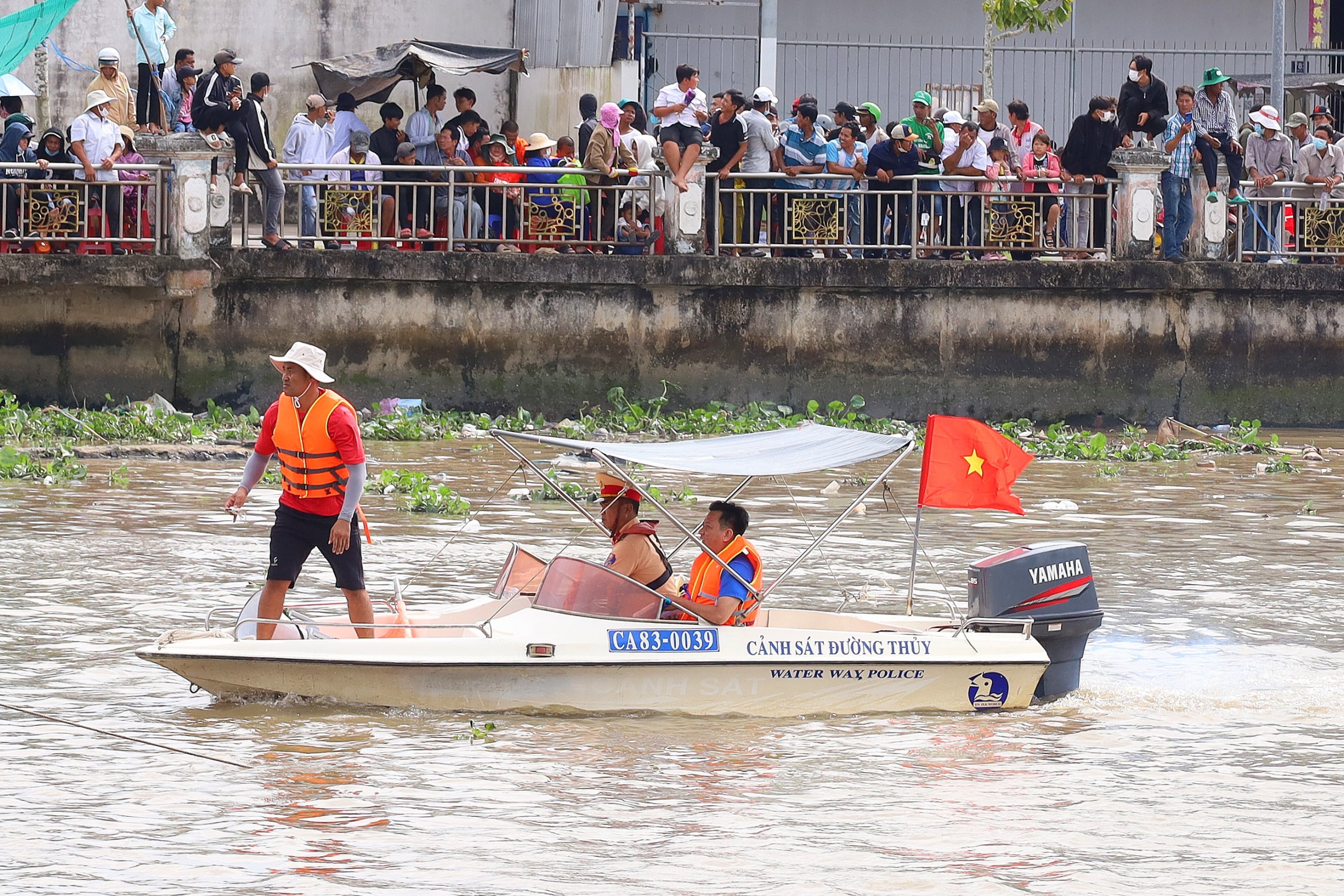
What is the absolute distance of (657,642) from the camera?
8.39m

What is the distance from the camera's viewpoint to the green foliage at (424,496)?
1384cm

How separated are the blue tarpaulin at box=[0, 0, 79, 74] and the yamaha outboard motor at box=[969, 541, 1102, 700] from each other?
11.2m

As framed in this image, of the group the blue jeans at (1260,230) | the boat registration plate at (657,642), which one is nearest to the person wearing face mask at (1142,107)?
the blue jeans at (1260,230)

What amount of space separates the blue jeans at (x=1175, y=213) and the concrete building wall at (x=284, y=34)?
374 inches

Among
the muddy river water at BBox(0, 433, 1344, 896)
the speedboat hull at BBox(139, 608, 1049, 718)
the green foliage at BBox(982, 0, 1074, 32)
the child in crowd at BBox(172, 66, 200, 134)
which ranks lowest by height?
the muddy river water at BBox(0, 433, 1344, 896)

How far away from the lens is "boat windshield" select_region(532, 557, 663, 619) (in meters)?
8.55

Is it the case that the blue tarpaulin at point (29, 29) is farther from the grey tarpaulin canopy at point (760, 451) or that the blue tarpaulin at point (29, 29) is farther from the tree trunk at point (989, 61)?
the tree trunk at point (989, 61)

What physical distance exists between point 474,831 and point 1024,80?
843 inches

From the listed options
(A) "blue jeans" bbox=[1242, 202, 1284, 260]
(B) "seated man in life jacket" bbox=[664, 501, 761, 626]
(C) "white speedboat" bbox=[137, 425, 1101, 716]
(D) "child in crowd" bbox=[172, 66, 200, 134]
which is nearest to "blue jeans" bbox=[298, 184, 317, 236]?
(D) "child in crowd" bbox=[172, 66, 200, 134]

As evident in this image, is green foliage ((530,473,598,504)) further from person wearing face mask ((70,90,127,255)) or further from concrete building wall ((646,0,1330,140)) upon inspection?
concrete building wall ((646,0,1330,140))

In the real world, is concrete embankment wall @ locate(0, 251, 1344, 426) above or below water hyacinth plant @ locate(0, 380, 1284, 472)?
above

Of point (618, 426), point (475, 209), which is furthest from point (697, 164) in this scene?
point (618, 426)

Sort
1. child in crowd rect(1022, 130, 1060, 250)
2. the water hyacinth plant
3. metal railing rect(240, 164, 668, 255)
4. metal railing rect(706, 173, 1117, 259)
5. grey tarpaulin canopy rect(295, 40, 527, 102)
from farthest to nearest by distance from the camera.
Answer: grey tarpaulin canopy rect(295, 40, 527, 102), child in crowd rect(1022, 130, 1060, 250), metal railing rect(706, 173, 1117, 259), metal railing rect(240, 164, 668, 255), the water hyacinth plant

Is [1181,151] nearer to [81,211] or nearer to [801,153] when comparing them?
[801,153]
